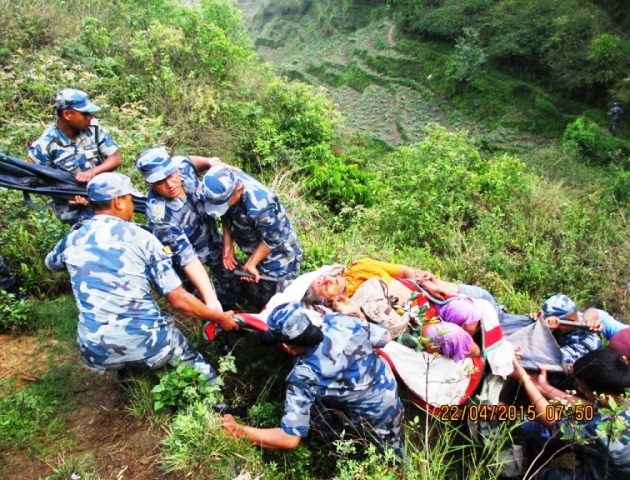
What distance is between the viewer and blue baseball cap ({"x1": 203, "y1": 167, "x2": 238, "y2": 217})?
321 centimetres

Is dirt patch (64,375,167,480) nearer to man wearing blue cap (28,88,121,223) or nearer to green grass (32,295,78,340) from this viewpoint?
green grass (32,295,78,340)

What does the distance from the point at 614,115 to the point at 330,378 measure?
2125 centimetres

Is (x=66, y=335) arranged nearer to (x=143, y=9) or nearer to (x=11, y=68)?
(x=11, y=68)

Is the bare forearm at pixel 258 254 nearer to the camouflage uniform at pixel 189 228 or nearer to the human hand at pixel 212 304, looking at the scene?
the camouflage uniform at pixel 189 228

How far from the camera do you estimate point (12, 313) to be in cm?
371

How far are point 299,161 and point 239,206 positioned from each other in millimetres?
4347

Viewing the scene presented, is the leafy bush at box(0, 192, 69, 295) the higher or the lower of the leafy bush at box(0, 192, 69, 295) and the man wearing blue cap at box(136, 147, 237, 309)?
the lower

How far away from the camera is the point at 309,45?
41.1m

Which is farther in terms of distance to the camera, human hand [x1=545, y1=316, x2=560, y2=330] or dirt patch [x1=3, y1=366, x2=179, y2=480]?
human hand [x1=545, y1=316, x2=560, y2=330]

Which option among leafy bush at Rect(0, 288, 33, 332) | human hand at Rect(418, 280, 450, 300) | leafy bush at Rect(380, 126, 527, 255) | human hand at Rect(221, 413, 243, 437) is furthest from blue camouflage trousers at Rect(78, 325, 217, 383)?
leafy bush at Rect(380, 126, 527, 255)

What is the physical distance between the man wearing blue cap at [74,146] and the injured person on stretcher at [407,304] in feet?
6.71

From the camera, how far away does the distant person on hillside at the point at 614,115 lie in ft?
62.4

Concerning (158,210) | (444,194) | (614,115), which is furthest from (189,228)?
(614,115)

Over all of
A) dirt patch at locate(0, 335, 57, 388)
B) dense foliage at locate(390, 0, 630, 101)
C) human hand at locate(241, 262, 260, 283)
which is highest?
dense foliage at locate(390, 0, 630, 101)
